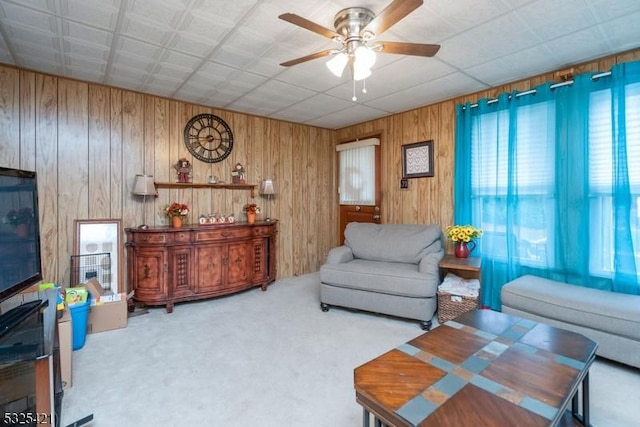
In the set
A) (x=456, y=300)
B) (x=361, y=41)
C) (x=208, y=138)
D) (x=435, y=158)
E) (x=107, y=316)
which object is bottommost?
(x=107, y=316)

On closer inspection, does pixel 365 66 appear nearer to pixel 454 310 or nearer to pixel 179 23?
pixel 179 23

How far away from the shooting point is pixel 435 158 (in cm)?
380

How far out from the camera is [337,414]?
1.67 metres

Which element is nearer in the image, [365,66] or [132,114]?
[365,66]

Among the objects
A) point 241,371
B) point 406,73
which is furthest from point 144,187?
point 406,73

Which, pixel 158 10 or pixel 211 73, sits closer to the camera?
pixel 158 10

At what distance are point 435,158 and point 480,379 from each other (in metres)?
3.02

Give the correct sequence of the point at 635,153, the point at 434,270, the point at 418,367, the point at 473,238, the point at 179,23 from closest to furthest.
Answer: the point at 418,367 < the point at 179,23 < the point at 635,153 < the point at 434,270 < the point at 473,238

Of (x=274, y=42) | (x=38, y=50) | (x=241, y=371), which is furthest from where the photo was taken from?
(x=38, y=50)

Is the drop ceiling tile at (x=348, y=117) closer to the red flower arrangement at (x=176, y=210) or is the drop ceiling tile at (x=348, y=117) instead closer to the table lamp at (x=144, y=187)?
the red flower arrangement at (x=176, y=210)

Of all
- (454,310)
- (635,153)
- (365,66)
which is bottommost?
(454,310)

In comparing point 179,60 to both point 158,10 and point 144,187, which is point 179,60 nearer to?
point 158,10

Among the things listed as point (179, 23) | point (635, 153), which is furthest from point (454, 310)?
point (179, 23)

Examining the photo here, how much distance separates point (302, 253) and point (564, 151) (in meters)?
3.54
